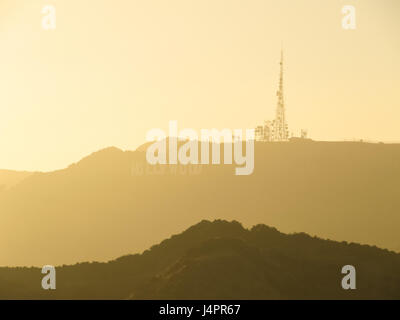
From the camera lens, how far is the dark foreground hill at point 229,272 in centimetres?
6025

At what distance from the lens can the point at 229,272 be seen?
60875 millimetres

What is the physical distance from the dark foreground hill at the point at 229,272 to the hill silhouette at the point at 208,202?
75.0m

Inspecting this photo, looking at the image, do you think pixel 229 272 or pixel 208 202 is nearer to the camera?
pixel 229 272

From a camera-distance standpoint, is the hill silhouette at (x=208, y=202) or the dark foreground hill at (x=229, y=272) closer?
the dark foreground hill at (x=229, y=272)

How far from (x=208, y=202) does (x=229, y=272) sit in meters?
103

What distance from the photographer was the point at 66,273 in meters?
75.4

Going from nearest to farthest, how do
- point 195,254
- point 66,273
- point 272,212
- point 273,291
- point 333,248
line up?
point 273,291
point 195,254
point 333,248
point 66,273
point 272,212

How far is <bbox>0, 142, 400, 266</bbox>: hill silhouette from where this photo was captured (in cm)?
15425

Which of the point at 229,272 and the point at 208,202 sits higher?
the point at 229,272

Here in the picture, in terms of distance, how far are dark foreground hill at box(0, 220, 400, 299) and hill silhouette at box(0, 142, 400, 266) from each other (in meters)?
75.0

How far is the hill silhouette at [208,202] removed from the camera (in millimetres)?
154250
